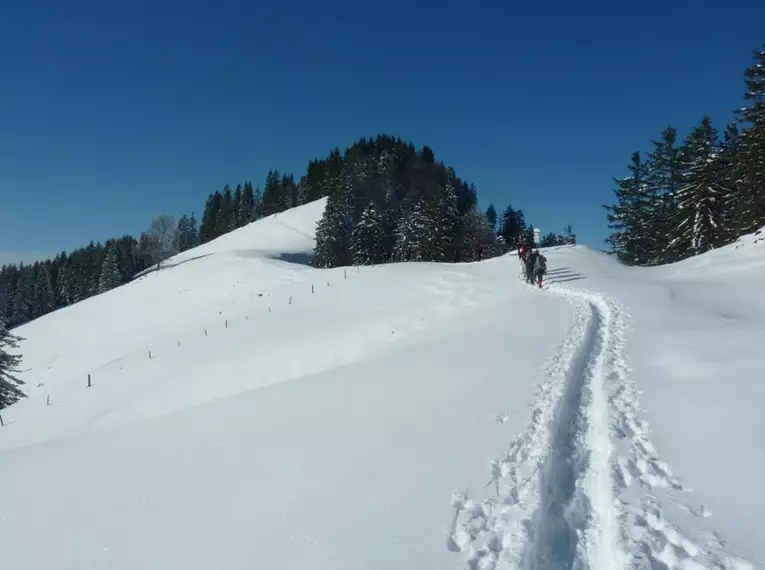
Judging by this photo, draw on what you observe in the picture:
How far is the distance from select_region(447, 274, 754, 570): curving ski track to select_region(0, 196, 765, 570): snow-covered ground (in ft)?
0.09

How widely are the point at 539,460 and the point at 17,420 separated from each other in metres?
18.6

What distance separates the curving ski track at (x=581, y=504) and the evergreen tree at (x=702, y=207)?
103 ft

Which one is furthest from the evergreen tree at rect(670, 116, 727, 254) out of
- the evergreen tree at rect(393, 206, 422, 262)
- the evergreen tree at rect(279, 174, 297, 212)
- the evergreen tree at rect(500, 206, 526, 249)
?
the evergreen tree at rect(279, 174, 297, 212)

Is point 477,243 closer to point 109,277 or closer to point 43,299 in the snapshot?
point 109,277

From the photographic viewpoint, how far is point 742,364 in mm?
8750

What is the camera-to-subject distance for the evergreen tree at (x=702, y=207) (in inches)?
1283

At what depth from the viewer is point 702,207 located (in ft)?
109

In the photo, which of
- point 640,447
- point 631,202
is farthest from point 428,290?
point 631,202

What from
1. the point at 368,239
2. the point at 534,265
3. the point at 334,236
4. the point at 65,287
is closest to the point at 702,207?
the point at 534,265

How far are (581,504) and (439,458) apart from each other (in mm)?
1762

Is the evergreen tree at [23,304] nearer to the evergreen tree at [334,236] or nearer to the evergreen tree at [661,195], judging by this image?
the evergreen tree at [334,236]

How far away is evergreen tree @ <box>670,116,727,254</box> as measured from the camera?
32.6 meters

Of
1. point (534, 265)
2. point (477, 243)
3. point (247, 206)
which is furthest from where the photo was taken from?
point (247, 206)

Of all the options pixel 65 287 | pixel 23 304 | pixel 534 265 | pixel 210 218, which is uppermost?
pixel 210 218
